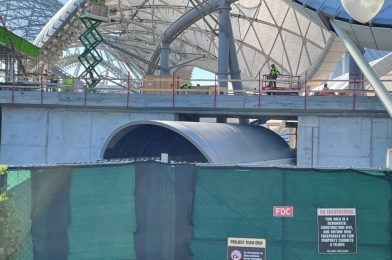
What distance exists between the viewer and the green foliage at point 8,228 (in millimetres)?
8484

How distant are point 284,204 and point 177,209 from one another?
63.6 inches

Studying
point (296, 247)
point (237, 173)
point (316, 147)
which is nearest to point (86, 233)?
point (237, 173)

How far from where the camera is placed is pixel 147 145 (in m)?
22.2

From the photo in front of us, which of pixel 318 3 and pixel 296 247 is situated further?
pixel 318 3

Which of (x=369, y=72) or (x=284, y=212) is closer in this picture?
(x=284, y=212)

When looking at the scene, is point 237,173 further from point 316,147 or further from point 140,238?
point 316,147

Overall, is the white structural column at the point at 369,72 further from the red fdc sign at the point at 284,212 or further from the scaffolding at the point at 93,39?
the scaffolding at the point at 93,39

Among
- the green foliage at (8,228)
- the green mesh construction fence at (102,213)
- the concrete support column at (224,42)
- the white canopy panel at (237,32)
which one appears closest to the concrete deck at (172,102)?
the concrete support column at (224,42)

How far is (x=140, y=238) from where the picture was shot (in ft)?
28.6

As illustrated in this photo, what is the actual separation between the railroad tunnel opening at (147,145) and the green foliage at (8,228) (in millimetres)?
10887

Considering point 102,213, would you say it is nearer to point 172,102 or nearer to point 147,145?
point 147,145

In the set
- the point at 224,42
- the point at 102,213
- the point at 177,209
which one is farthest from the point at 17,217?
the point at 224,42

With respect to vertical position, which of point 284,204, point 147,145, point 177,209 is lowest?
point 177,209

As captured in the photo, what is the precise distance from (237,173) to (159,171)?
1.19m
